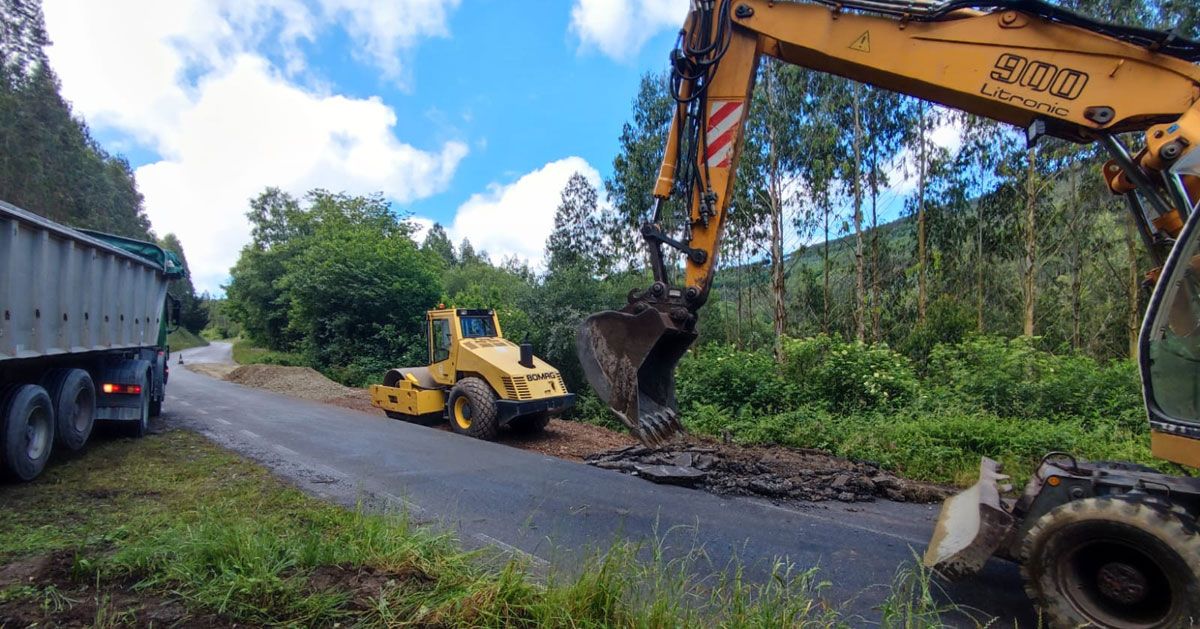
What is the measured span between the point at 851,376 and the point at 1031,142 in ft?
22.1

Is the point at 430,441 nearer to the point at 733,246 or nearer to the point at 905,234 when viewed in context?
the point at 733,246

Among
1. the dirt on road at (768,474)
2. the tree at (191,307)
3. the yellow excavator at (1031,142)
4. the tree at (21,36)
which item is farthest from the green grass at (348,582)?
the tree at (191,307)

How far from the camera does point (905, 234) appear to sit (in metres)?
25.0

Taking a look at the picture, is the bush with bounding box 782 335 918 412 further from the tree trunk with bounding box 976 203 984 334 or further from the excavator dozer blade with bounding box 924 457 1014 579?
the tree trunk with bounding box 976 203 984 334

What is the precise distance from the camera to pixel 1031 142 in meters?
4.39

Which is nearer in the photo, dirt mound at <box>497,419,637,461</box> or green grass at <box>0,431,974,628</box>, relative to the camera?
green grass at <box>0,431,974,628</box>

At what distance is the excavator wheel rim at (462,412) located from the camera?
1027 cm

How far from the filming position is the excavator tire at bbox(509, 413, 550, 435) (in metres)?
10.6

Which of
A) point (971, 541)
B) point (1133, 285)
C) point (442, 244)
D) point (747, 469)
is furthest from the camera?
point (442, 244)

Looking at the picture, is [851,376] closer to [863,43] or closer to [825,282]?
[863,43]

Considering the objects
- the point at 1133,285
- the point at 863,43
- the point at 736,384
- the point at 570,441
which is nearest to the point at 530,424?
the point at 570,441

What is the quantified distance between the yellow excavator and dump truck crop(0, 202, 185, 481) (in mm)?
5306

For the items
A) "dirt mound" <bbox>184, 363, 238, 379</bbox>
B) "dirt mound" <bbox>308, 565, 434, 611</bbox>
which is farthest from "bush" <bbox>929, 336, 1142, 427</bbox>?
"dirt mound" <bbox>184, 363, 238, 379</bbox>

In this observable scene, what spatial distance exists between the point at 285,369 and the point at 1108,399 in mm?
21072
